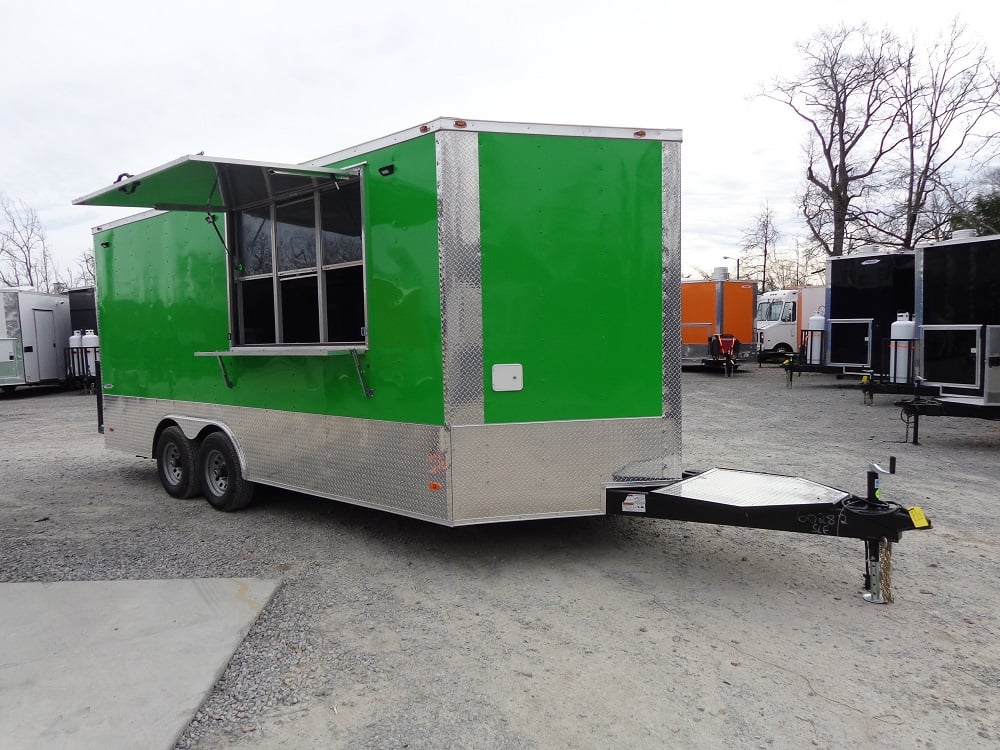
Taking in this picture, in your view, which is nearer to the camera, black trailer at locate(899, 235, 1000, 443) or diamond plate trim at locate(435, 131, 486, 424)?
diamond plate trim at locate(435, 131, 486, 424)

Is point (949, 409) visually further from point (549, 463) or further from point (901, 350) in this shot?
point (549, 463)

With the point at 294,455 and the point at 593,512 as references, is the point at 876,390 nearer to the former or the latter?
the point at 593,512

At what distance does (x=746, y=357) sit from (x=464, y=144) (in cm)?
1887

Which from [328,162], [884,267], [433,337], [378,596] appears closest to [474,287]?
[433,337]

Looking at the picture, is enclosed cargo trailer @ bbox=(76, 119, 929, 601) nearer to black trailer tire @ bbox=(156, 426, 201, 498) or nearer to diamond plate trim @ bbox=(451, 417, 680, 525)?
diamond plate trim @ bbox=(451, 417, 680, 525)

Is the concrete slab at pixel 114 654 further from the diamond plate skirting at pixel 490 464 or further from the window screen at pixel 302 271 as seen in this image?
the window screen at pixel 302 271

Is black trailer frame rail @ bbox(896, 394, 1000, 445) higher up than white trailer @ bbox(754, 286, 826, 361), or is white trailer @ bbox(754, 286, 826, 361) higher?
white trailer @ bbox(754, 286, 826, 361)

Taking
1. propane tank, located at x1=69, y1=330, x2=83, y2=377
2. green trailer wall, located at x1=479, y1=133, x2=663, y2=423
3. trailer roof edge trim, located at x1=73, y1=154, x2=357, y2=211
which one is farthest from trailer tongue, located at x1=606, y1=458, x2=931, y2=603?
propane tank, located at x1=69, y1=330, x2=83, y2=377

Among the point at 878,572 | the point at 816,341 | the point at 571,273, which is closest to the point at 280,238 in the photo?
the point at 571,273

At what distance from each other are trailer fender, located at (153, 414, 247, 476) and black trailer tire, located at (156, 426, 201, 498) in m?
0.07

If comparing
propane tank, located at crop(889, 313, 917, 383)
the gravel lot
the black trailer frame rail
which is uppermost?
propane tank, located at crop(889, 313, 917, 383)

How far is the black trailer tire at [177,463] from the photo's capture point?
673 cm

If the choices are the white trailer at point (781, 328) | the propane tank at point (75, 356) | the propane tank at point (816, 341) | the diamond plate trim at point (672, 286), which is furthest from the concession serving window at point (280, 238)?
the white trailer at point (781, 328)

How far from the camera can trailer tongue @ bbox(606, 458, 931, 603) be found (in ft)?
12.7
